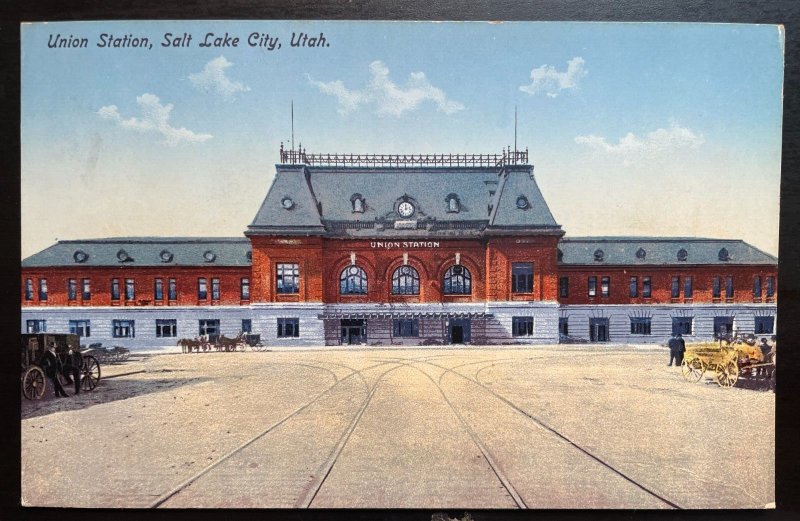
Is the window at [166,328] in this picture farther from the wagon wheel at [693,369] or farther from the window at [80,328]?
the wagon wheel at [693,369]

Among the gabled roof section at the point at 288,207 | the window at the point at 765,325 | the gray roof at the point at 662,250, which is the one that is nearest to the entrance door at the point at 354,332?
the gabled roof section at the point at 288,207

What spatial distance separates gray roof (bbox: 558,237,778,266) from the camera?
6.65m

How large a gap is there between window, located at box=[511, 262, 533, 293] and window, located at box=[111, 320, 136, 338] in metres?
6.61

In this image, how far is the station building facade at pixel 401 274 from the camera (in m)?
6.91

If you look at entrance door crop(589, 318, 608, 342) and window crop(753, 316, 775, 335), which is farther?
entrance door crop(589, 318, 608, 342)

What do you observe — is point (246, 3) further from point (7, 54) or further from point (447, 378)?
A: point (447, 378)

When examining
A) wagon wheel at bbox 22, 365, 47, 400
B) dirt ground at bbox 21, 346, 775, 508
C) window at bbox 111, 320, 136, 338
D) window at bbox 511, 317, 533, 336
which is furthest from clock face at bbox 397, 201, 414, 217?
wagon wheel at bbox 22, 365, 47, 400

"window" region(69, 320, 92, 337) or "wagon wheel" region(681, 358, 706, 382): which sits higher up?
"window" region(69, 320, 92, 337)

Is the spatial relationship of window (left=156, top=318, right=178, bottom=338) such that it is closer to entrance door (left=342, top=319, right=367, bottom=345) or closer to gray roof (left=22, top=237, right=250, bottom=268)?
gray roof (left=22, top=237, right=250, bottom=268)

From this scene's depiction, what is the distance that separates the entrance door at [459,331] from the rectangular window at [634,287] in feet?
9.42

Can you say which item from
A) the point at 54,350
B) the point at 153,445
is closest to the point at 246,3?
the point at 54,350

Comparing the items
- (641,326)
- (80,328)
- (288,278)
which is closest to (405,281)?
(288,278)

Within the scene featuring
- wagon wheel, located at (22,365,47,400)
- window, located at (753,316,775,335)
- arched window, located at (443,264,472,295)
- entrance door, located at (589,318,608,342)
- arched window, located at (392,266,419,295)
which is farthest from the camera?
arched window, located at (392,266,419,295)

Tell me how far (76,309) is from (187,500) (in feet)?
11.7
